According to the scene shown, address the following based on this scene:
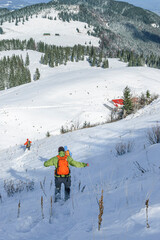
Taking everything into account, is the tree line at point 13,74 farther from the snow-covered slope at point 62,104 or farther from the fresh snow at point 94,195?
the fresh snow at point 94,195

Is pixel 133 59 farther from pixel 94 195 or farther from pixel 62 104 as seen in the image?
pixel 94 195

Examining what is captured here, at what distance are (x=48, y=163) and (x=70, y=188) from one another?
3.12ft

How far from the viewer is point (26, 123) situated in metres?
23.8

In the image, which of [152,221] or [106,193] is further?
[106,193]

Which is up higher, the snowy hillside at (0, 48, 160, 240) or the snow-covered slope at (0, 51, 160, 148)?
the snowy hillside at (0, 48, 160, 240)

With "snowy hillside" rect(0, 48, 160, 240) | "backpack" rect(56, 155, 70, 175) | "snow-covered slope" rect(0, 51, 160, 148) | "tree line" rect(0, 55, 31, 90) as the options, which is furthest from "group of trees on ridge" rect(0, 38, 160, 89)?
"backpack" rect(56, 155, 70, 175)

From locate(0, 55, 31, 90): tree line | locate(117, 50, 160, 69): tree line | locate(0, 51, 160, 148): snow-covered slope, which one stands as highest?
locate(117, 50, 160, 69): tree line

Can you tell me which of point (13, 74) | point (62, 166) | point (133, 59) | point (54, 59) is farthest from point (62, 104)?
point (133, 59)

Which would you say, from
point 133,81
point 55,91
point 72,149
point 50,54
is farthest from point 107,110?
point 50,54

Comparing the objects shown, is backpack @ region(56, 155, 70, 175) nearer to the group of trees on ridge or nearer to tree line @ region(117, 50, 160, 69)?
the group of trees on ridge

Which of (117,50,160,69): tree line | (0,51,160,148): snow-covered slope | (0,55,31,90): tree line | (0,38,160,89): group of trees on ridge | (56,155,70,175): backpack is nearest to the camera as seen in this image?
(56,155,70,175): backpack

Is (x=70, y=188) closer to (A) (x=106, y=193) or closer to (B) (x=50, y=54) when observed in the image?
(A) (x=106, y=193)

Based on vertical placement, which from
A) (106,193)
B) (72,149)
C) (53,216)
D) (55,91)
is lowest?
(55,91)

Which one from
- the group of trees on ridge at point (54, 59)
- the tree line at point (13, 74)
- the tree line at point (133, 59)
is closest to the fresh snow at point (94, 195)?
the tree line at point (13, 74)
